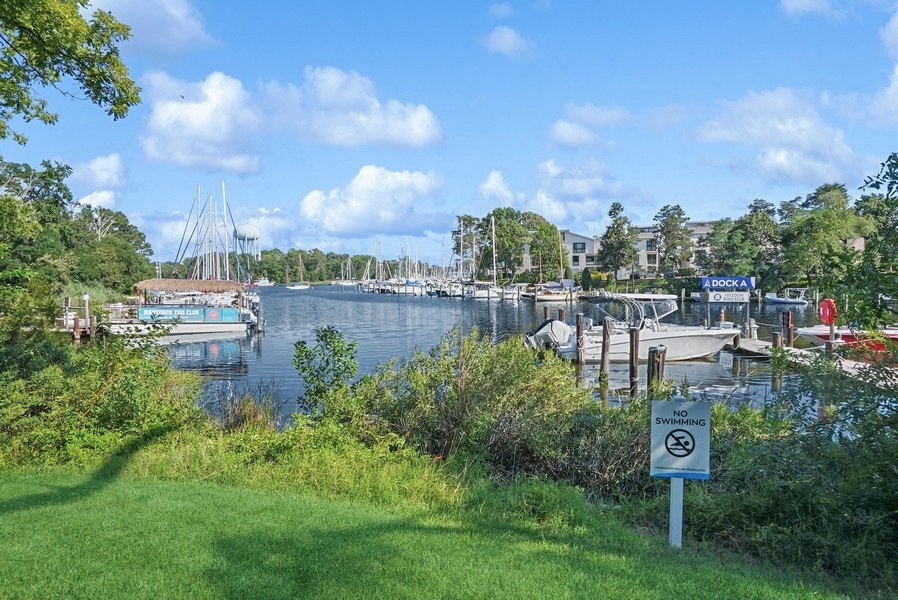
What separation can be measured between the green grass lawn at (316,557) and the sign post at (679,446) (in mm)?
416

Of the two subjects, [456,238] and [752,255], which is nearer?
[752,255]

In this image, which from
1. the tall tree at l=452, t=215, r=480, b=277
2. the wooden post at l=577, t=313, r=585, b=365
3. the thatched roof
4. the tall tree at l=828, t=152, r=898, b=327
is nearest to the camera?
the tall tree at l=828, t=152, r=898, b=327

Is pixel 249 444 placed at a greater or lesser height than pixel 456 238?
lesser

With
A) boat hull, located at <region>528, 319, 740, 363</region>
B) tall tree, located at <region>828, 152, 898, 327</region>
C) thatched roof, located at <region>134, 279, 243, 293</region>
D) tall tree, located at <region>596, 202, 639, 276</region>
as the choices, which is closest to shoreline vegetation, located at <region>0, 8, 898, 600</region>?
tall tree, located at <region>828, 152, 898, 327</region>

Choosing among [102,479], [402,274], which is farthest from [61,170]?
[402,274]

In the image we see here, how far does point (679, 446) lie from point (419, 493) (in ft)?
9.25

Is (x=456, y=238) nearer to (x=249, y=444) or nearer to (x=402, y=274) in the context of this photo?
(x=402, y=274)

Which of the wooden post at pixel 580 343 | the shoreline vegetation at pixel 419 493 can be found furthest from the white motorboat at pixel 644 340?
the shoreline vegetation at pixel 419 493

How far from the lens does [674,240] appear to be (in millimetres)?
97062

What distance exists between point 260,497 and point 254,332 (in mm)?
39541

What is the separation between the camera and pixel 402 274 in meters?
165

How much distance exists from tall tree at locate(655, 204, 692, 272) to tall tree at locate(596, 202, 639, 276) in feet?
13.8

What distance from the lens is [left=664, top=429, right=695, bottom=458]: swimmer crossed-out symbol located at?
6262 millimetres

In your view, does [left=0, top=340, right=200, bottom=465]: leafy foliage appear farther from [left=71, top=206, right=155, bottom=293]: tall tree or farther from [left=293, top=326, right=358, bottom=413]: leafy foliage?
[left=71, top=206, right=155, bottom=293]: tall tree
